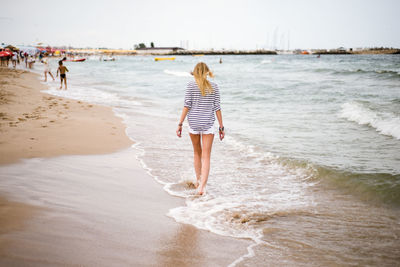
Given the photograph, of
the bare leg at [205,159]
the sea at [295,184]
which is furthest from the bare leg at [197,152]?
the sea at [295,184]

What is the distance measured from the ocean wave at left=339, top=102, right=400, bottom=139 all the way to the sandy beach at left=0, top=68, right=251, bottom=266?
294 inches

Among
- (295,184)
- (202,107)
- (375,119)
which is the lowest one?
(295,184)

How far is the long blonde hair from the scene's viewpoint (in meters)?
4.39

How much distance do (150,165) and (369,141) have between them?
593cm

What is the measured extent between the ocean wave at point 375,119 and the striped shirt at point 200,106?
6.56 metres

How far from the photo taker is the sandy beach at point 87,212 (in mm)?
2797

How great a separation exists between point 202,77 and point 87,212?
232 centimetres

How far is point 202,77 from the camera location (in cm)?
438

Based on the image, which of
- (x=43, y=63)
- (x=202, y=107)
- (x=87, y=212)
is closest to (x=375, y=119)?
(x=202, y=107)

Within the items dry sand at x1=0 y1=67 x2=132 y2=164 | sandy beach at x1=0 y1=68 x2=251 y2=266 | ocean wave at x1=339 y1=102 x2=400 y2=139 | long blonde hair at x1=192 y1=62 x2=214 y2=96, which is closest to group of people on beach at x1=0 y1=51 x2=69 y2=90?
dry sand at x1=0 y1=67 x2=132 y2=164

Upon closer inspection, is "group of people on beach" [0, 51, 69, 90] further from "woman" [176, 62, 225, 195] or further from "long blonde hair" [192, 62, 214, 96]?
"long blonde hair" [192, 62, 214, 96]

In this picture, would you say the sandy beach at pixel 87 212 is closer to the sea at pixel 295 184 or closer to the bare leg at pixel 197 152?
the sea at pixel 295 184

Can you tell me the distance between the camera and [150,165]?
6098 millimetres

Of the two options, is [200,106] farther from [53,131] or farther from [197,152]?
[53,131]
